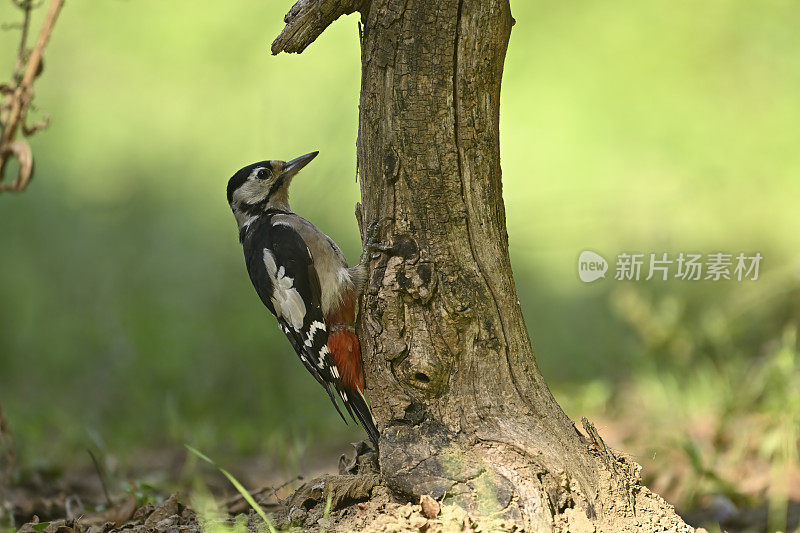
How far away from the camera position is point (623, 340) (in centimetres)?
518

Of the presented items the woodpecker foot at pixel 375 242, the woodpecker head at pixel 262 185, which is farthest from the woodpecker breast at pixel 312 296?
the woodpecker foot at pixel 375 242

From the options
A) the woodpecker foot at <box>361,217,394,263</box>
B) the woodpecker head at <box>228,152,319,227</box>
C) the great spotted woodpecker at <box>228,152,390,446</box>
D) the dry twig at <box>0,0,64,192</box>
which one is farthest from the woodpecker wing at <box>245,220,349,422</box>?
the dry twig at <box>0,0,64,192</box>

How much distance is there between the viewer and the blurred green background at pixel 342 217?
427 centimetres

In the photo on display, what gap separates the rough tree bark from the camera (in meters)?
2.27

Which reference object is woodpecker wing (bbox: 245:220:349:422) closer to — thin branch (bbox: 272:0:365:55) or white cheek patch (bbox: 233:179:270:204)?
white cheek patch (bbox: 233:179:270:204)

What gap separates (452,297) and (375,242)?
28 cm

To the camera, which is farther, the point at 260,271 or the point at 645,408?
the point at 645,408

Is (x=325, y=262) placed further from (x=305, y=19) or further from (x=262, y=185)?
(x=305, y=19)

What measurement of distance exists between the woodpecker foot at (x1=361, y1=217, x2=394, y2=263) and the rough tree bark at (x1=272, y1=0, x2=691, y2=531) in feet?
0.08

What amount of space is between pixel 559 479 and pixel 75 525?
140cm

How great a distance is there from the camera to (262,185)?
11.4 ft

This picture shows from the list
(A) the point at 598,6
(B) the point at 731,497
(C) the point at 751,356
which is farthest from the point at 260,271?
(A) the point at 598,6

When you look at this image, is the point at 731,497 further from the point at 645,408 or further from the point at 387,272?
the point at 387,272

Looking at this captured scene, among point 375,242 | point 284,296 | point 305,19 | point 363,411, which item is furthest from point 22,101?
point 363,411
